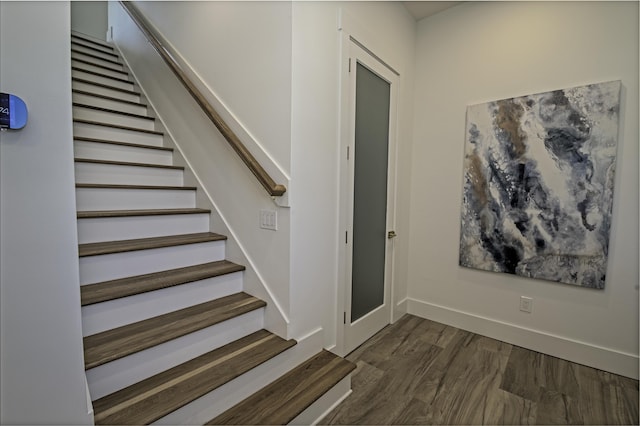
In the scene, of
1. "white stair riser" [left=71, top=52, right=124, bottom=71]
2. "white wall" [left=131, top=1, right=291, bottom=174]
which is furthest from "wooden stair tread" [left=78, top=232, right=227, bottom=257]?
"white stair riser" [left=71, top=52, right=124, bottom=71]

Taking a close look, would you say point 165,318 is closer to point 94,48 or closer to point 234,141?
point 234,141

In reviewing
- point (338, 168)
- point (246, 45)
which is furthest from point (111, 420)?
point (246, 45)

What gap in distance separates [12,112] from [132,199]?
1.37 meters

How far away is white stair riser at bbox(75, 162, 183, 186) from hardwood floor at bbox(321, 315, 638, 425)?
2.11 metres

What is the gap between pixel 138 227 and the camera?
1956 millimetres

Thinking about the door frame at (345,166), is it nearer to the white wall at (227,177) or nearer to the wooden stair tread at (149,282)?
the white wall at (227,177)

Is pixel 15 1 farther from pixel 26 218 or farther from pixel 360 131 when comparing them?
pixel 360 131

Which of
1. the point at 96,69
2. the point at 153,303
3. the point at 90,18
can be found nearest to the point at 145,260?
the point at 153,303

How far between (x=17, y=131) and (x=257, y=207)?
116 cm

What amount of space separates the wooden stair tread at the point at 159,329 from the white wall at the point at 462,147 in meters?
1.90

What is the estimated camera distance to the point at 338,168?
2.02 metres

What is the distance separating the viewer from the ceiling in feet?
8.55

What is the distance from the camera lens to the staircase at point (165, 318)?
4.28 feet

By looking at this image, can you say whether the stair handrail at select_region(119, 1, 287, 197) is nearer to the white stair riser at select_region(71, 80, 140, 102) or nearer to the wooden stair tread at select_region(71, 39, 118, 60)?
the white stair riser at select_region(71, 80, 140, 102)
